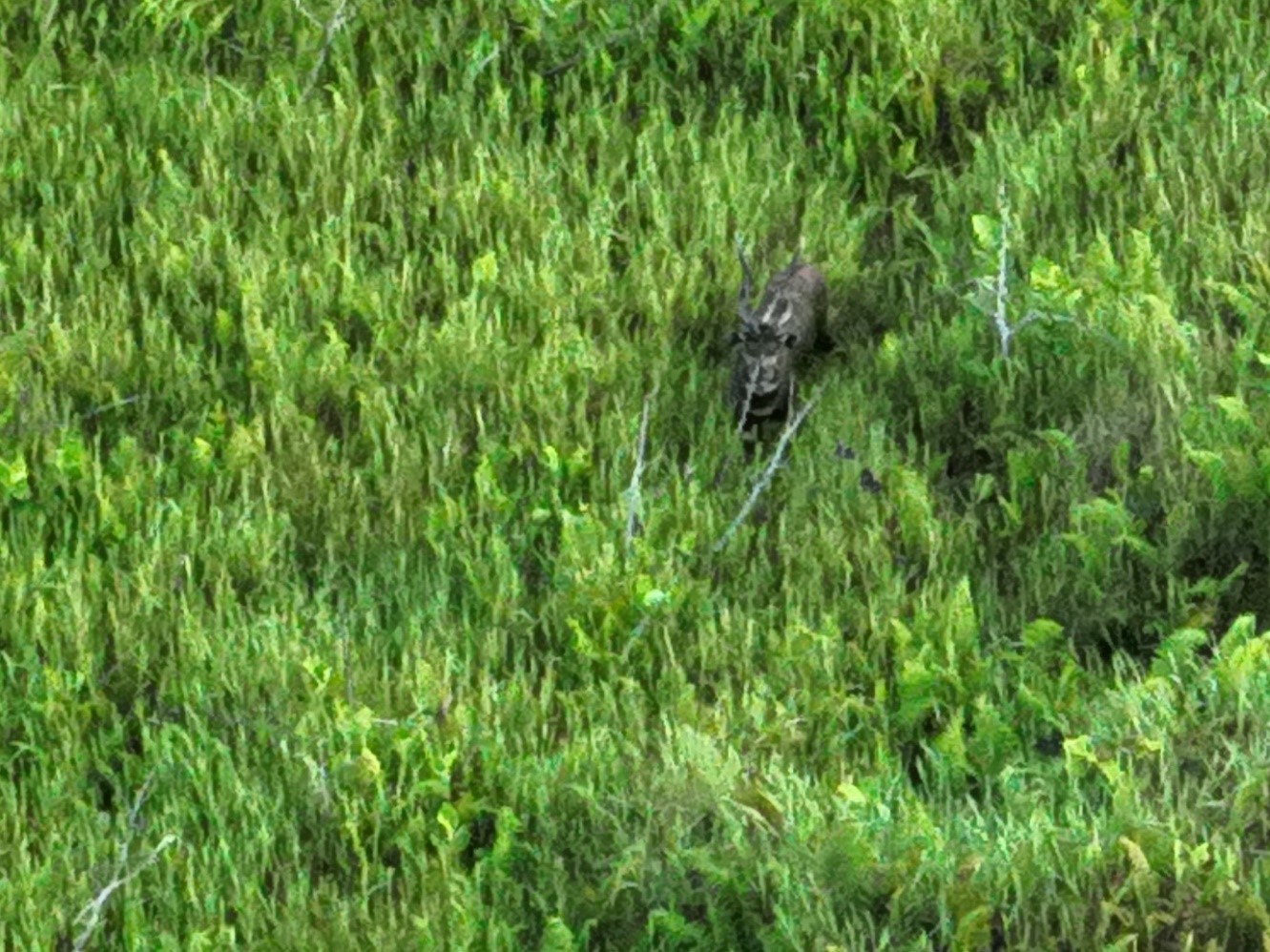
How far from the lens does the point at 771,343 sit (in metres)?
5.84

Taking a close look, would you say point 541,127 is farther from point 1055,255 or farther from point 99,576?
point 99,576

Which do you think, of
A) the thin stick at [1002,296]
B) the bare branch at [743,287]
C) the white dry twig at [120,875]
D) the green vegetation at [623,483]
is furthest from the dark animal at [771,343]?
the white dry twig at [120,875]

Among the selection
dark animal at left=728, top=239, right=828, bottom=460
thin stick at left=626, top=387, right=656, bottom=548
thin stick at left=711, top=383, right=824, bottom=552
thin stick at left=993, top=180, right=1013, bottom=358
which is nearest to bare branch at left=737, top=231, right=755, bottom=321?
dark animal at left=728, top=239, right=828, bottom=460

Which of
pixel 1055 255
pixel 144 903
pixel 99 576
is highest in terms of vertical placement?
pixel 1055 255

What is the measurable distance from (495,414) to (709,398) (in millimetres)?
588

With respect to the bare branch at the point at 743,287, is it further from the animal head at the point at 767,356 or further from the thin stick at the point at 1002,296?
the thin stick at the point at 1002,296

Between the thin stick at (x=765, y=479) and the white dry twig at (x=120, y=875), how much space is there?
1.54 m

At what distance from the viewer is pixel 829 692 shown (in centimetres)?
501

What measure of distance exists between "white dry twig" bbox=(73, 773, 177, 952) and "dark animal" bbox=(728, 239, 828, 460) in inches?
74.4

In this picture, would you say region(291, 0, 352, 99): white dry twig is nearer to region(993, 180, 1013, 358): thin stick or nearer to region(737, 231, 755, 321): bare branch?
region(737, 231, 755, 321): bare branch

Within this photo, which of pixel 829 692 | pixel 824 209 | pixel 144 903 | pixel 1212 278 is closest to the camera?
pixel 144 903

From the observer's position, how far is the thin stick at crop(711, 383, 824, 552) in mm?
5410

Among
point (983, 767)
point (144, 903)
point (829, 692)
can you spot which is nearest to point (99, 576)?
point (144, 903)

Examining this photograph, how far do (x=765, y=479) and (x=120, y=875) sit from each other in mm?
1858
